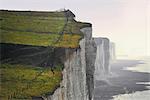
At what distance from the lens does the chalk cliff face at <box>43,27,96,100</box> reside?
47.2 feet

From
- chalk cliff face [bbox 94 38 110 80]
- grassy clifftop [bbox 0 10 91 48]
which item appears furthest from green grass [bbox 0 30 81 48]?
chalk cliff face [bbox 94 38 110 80]

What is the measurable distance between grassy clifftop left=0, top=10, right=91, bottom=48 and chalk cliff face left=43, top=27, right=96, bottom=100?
757 millimetres

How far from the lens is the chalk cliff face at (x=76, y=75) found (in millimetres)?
14388

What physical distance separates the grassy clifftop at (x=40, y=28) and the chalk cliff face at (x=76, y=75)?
2.48 feet

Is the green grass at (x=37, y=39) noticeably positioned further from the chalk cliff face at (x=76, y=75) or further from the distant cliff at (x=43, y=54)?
the chalk cliff face at (x=76, y=75)

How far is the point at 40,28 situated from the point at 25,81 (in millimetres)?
5263

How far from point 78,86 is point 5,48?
5284 mm

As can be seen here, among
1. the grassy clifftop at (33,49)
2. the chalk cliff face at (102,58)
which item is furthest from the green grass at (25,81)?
the chalk cliff face at (102,58)

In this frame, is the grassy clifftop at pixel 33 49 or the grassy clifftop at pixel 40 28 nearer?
the grassy clifftop at pixel 33 49

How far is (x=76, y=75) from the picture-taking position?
59.9 ft

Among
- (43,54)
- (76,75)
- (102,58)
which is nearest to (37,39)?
(43,54)

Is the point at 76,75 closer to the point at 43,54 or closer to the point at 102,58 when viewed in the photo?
the point at 43,54

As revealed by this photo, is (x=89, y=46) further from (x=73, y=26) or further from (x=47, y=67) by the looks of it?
(x=47, y=67)

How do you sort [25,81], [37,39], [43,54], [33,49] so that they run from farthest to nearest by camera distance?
[37,39] < [33,49] < [43,54] < [25,81]
